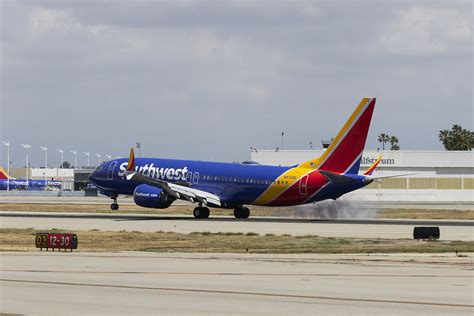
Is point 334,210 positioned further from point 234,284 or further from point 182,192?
point 234,284

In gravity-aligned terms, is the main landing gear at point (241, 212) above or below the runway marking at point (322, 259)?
above

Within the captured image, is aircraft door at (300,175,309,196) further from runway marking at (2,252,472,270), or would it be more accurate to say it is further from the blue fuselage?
runway marking at (2,252,472,270)

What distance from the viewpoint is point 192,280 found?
30469 mm

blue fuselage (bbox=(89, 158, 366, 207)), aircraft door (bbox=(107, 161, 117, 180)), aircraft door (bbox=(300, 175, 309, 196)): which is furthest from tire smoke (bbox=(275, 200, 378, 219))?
aircraft door (bbox=(107, 161, 117, 180))

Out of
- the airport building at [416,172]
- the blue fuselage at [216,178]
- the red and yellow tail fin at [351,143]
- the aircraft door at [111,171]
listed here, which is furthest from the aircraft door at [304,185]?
the airport building at [416,172]

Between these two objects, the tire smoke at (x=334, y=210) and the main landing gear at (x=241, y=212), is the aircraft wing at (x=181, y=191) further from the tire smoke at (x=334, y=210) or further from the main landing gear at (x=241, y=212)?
the tire smoke at (x=334, y=210)

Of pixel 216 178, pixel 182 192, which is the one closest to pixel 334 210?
pixel 216 178

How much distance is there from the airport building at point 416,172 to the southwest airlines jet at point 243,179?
56940 millimetres

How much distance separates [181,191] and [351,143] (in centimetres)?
1396

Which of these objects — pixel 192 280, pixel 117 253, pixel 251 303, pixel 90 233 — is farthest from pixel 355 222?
pixel 251 303

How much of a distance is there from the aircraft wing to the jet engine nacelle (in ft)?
1.42

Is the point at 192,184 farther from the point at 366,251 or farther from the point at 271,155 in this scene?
the point at 271,155

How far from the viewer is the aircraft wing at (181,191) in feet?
259

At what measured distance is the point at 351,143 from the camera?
7381 cm
